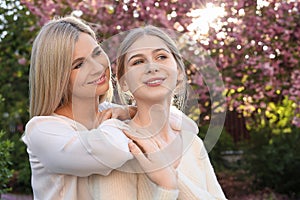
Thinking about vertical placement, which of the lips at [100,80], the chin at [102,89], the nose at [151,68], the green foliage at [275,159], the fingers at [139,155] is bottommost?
Answer: the green foliage at [275,159]

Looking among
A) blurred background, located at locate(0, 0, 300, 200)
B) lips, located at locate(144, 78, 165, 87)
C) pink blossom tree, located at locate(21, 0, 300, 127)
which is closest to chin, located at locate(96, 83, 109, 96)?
lips, located at locate(144, 78, 165, 87)

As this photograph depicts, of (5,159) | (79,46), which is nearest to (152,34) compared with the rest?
(79,46)

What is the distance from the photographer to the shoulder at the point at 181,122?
7.11 ft

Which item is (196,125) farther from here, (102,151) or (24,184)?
(24,184)

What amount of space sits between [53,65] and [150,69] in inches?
16.4

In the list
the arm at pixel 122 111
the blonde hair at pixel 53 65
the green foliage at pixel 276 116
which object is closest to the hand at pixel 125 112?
the arm at pixel 122 111

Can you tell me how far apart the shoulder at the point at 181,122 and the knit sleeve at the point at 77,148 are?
0.23 meters

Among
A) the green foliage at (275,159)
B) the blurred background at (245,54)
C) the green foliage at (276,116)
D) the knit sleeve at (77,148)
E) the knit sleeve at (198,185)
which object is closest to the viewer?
the knit sleeve at (77,148)

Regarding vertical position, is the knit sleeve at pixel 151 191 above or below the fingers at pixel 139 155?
below

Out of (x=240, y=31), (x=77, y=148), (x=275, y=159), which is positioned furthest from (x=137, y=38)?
(x=275, y=159)

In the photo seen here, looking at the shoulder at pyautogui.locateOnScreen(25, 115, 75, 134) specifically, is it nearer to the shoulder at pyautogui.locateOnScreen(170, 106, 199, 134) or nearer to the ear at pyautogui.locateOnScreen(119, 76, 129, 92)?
the ear at pyautogui.locateOnScreen(119, 76, 129, 92)

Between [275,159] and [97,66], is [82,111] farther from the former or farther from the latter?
[275,159]

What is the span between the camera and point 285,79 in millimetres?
7551

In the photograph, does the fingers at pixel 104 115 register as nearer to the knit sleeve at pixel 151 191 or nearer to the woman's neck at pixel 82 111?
the woman's neck at pixel 82 111
